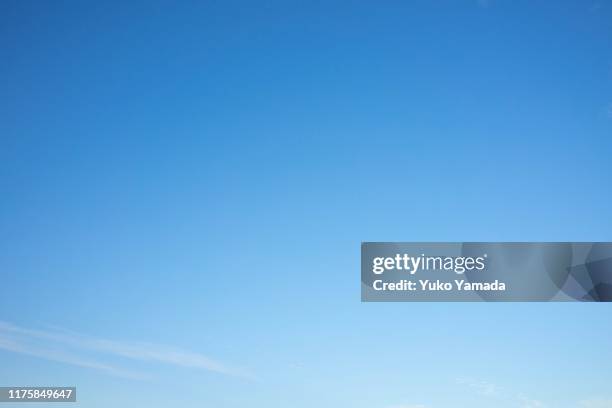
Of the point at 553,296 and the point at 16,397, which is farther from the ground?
the point at 553,296

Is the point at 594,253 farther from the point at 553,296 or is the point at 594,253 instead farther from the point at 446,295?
the point at 446,295

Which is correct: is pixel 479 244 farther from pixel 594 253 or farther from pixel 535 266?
pixel 594 253

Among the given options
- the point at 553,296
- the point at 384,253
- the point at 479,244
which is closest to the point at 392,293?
the point at 384,253

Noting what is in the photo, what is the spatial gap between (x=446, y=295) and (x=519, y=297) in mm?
4649

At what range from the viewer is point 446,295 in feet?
160

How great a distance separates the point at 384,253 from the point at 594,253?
13385mm

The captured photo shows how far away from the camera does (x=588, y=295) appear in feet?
161

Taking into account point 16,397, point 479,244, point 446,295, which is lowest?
point 16,397

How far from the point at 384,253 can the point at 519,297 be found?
354 inches

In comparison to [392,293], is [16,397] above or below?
below

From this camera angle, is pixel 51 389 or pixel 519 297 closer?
pixel 51 389
